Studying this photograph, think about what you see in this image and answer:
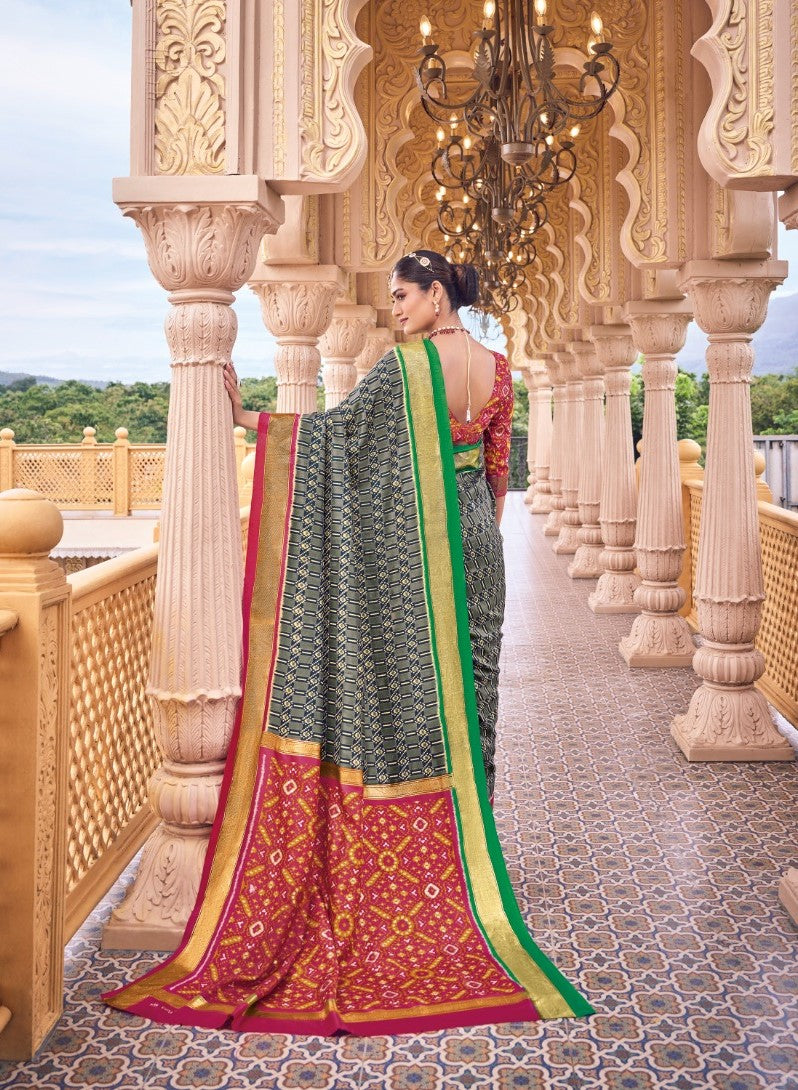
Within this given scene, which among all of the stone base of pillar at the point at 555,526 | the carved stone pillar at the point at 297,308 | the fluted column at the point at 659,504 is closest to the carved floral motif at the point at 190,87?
the carved stone pillar at the point at 297,308

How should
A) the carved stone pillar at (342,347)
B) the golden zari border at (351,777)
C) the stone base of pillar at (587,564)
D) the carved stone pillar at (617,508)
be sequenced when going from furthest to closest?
1. the stone base of pillar at (587,564)
2. the carved stone pillar at (617,508)
3. the carved stone pillar at (342,347)
4. the golden zari border at (351,777)

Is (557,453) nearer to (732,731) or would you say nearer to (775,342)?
(732,731)

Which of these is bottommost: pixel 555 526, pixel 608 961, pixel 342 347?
pixel 608 961

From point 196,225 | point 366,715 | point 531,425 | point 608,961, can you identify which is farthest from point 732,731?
point 531,425

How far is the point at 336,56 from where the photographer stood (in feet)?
9.12

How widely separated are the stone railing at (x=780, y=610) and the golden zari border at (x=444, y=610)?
2.33 meters

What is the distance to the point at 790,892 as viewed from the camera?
297 cm

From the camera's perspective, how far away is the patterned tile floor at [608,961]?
2.16 meters

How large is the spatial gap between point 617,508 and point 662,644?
1946 millimetres

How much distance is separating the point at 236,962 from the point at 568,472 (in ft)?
32.2

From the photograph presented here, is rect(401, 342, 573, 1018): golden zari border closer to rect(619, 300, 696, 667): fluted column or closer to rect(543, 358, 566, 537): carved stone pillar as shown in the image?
rect(619, 300, 696, 667): fluted column

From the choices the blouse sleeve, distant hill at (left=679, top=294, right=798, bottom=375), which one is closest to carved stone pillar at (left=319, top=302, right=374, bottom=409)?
the blouse sleeve

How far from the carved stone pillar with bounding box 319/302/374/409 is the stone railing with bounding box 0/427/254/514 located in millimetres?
9075

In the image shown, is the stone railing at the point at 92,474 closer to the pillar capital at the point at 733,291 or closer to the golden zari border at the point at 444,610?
the pillar capital at the point at 733,291
